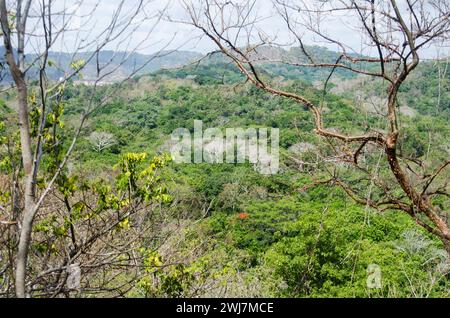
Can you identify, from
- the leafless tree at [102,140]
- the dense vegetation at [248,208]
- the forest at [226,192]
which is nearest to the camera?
the forest at [226,192]

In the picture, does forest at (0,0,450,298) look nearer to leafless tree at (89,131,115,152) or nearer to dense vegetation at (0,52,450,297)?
dense vegetation at (0,52,450,297)

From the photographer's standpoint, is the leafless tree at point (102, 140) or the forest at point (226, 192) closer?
the forest at point (226, 192)

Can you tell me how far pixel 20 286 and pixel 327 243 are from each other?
8.23 metres

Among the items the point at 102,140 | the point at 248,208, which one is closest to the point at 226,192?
the point at 248,208

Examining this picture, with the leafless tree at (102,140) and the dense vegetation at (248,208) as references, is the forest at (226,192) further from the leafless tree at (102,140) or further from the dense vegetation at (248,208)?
the leafless tree at (102,140)

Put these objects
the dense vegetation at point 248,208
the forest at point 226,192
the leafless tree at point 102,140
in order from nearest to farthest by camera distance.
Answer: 1. the forest at point 226,192
2. the dense vegetation at point 248,208
3. the leafless tree at point 102,140

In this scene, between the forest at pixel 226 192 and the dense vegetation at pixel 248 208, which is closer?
the forest at pixel 226 192

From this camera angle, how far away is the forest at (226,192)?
1740mm

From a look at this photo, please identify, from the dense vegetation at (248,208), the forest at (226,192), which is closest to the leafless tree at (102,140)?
the dense vegetation at (248,208)

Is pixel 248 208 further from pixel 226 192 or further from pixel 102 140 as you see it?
pixel 102 140

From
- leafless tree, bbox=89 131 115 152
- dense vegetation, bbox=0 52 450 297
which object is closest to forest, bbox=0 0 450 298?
dense vegetation, bbox=0 52 450 297

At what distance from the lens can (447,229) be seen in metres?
2.60

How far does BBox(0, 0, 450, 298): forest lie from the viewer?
5.71 feet
